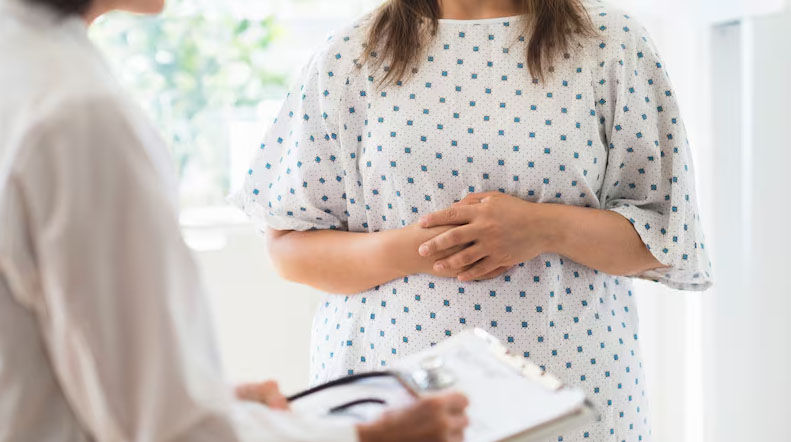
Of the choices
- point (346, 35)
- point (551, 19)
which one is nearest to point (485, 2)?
point (551, 19)

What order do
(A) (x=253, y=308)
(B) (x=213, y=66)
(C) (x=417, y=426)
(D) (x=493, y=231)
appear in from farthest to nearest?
(B) (x=213, y=66) < (A) (x=253, y=308) < (D) (x=493, y=231) < (C) (x=417, y=426)

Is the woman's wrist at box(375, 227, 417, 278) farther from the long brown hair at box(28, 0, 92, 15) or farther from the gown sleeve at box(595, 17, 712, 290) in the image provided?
the long brown hair at box(28, 0, 92, 15)

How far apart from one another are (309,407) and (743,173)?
144cm

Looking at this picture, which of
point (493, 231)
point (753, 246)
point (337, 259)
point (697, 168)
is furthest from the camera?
point (697, 168)

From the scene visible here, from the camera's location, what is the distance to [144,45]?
8.38 ft

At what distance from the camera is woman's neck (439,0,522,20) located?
129 cm

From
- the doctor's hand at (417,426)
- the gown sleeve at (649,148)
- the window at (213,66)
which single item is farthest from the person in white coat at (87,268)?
the window at (213,66)

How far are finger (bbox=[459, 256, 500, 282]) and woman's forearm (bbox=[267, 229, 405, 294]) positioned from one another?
0.32ft

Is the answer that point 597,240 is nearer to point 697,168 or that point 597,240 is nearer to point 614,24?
point 614,24

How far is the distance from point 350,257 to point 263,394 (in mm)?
448

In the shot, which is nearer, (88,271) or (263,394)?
(88,271)

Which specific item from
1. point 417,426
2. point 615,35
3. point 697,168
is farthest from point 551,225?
point 697,168

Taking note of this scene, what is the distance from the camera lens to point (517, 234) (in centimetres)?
117

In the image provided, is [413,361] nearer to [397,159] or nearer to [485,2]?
[397,159]
